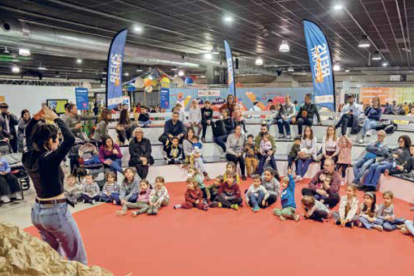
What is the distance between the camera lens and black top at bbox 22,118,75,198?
2.46 metres

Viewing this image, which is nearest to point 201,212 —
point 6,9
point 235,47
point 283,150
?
point 283,150

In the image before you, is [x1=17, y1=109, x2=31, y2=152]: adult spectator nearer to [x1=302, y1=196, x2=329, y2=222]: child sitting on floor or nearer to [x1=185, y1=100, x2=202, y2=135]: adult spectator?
[x1=185, y1=100, x2=202, y2=135]: adult spectator

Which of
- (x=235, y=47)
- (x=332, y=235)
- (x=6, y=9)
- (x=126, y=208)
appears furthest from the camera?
(x=235, y=47)

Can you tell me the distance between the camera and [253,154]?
770 cm

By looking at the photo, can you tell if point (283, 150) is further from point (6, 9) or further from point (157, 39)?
point (6, 9)

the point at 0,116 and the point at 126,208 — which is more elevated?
the point at 0,116

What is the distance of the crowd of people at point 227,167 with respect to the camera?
2.57 metres

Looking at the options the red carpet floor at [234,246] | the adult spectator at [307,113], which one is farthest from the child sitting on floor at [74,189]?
the adult spectator at [307,113]

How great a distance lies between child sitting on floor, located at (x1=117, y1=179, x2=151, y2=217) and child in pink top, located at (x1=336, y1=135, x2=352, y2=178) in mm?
4213

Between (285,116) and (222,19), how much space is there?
3.24 metres

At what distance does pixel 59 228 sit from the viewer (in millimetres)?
2537

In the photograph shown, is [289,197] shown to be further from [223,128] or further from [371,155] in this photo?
[223,128]

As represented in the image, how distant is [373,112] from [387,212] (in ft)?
15.1

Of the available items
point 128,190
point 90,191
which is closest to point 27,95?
point 90,191
